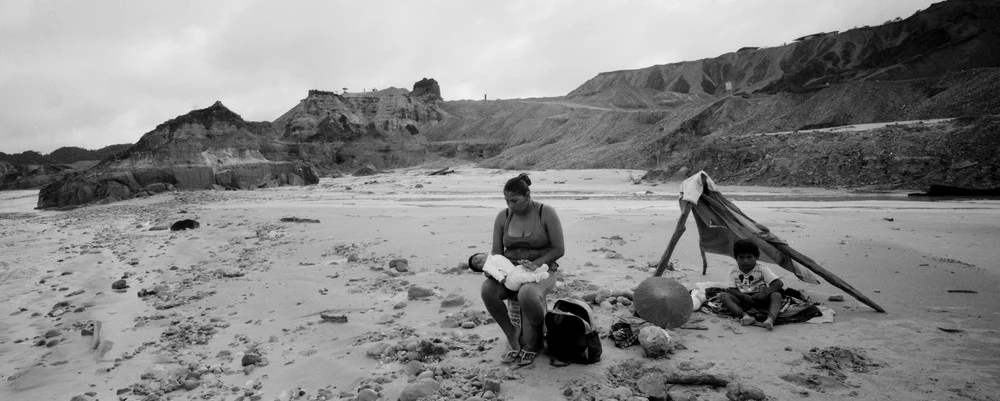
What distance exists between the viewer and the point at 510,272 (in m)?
3.83

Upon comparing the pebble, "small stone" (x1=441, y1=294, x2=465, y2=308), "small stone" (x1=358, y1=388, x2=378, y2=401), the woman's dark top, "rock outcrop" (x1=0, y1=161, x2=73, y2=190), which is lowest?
the pebble

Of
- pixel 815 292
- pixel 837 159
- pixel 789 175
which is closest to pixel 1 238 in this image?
pixel 815 292

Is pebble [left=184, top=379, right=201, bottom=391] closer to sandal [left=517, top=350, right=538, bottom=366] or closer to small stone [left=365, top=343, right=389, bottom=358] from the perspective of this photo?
small stone [left=365, top=343, right=389, bottom=358]

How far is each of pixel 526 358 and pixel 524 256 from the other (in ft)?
2.64

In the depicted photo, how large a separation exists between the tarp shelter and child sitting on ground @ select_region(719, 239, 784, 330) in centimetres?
55

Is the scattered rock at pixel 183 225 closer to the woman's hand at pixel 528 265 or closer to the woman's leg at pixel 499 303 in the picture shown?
the woman's leg at pixel 499 303

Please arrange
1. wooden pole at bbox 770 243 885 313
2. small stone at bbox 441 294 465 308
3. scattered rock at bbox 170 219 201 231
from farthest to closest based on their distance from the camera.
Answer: scattered rock at bbox 170 219 201 231 < small stone at bbox 441 294 465 308 < wooden pole at bbox 770 243 885 313

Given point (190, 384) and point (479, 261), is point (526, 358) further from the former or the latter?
point (190, 384)

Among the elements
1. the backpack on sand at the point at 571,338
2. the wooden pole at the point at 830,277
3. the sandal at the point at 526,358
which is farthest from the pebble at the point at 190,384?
the wooden pole at the point at 830,277

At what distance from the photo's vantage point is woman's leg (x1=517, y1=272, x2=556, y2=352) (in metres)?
3.76

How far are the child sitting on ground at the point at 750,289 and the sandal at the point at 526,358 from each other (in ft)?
7.03

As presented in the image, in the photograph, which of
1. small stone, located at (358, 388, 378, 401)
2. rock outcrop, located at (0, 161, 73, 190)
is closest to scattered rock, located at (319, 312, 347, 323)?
small stone, located at (358, 388, 378, 401)

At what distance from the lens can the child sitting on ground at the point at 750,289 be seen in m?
4.71

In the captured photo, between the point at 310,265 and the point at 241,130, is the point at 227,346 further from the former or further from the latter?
the point at 241,130
